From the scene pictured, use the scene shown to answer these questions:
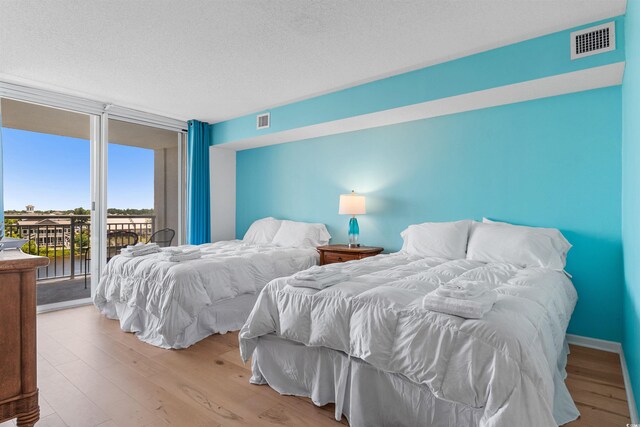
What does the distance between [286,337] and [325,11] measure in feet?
6.99

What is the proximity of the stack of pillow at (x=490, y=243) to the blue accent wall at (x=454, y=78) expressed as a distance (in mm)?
1194

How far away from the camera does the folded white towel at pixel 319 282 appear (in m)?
2.13

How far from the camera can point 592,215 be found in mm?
2932

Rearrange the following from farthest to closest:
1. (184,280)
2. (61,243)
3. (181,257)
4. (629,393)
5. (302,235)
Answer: (61,243), (302,235), (181,257), (184,280), (629,393)

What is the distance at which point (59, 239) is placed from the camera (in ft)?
18.7

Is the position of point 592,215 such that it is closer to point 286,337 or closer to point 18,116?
point 286,337

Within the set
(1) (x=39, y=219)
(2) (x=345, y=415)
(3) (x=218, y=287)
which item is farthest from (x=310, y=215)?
(1) (x=39, y=219)

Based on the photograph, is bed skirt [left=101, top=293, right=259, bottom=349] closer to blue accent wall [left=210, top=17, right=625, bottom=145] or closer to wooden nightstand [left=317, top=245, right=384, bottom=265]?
wooden nightstand [left=317, top=245, right=384, bottom=265]

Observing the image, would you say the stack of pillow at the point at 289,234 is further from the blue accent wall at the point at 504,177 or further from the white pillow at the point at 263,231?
the blue accent wall at the point at 504,177

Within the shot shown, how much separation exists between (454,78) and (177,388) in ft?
10.5

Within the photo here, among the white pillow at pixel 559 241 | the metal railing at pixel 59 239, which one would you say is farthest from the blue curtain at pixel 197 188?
the white pillow at pixel 559 241

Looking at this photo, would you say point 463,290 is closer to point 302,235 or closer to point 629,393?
point 629,393

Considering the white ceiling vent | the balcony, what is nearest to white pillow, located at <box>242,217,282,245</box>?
the balcony

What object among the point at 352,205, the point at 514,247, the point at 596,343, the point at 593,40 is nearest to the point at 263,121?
the point at 352,205
